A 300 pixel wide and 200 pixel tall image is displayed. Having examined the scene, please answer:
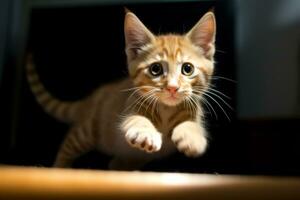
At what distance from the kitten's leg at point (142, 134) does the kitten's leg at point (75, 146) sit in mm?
167

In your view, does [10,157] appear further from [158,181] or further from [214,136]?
[158,181]

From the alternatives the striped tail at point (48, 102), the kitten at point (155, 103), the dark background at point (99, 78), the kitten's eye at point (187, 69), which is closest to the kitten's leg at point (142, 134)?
the kitten at point (155, 103)

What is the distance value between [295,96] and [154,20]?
0.41 m

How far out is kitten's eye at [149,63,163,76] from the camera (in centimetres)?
74

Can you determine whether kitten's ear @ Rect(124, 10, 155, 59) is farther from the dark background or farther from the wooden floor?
the wooden floor

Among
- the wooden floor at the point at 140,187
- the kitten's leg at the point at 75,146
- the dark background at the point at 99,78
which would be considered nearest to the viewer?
the wooden floor at the point at 140,187

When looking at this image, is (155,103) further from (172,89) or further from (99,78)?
(99,78)

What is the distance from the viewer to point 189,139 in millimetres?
680

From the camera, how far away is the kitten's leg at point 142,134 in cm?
65

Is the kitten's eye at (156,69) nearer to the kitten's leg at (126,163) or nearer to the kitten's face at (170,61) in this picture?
the kitten's face at (170,61)

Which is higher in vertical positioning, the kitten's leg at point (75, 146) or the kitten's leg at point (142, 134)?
the kitten's leg at point (142, 134)

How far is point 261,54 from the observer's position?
1143 millimetres

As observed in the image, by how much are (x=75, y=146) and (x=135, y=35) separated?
0.87 ft

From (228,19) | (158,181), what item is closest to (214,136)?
(228,19)
